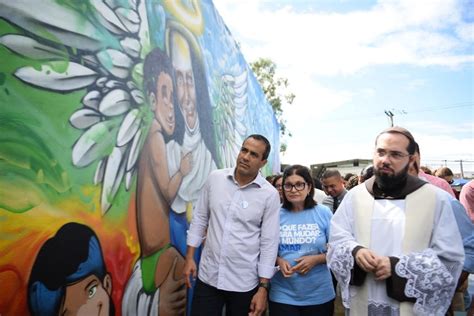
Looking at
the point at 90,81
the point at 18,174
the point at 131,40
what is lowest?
the point at 18,174

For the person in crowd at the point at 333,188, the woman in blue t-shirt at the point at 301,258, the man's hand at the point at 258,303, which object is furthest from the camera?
the person in crowd at the point at 333,188

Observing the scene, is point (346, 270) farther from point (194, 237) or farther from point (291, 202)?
point (194, 237)

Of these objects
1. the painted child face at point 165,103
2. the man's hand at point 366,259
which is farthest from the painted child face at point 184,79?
the man's hand at point 366,259

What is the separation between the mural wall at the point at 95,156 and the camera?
5.00ft

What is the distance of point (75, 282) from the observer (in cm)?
178

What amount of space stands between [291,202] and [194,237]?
0.74 metres

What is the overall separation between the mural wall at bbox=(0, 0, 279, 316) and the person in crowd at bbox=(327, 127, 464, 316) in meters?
1.33

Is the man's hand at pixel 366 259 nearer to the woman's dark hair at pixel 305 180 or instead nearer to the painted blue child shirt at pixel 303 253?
the painted blue child shirt at pixel 303 253

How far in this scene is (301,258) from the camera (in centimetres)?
231

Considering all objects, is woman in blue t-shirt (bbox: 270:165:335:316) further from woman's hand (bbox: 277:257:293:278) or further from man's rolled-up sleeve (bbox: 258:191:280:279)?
man's rolled-up sleeve (bbox: 258:191:280:279)

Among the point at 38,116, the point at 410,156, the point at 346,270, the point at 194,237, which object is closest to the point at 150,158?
the point at 194,237

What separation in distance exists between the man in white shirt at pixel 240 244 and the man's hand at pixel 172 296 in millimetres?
500

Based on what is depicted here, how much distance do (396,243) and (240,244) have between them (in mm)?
946

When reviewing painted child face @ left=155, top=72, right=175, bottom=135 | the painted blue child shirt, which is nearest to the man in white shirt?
the painted blue child shirt
